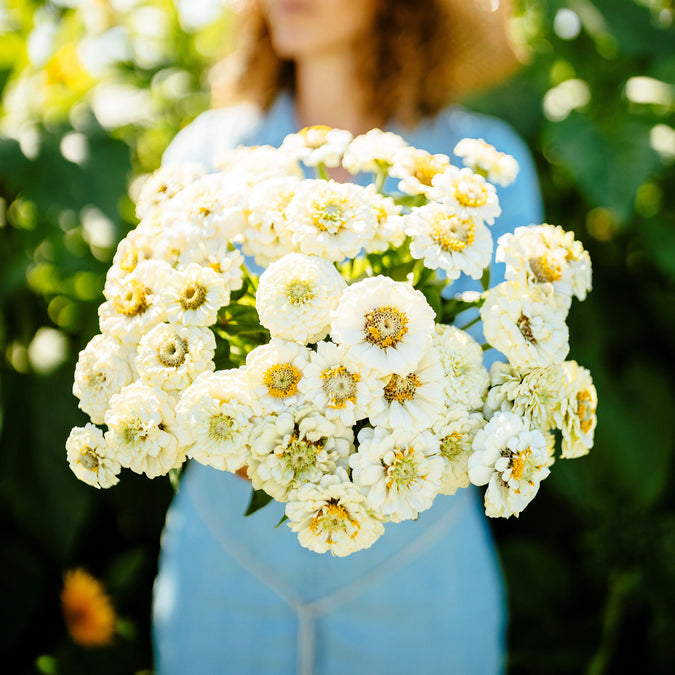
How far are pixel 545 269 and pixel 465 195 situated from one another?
8cm

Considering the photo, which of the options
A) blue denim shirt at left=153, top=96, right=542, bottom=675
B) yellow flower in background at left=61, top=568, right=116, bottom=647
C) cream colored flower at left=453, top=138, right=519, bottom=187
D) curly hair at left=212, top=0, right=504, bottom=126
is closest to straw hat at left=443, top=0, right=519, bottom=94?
curly hair at left=212, top=0, right=504, bottom=126

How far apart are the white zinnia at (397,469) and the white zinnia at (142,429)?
134 mm

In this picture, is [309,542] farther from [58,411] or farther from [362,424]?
[58,411]

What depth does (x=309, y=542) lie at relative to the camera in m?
0.44

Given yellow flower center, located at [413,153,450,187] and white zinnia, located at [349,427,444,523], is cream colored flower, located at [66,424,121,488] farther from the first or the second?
yellow flower center, located at [413,153,450,187]

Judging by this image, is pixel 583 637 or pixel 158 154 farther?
pixel 158 154

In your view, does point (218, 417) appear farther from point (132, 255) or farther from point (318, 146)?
point (318, 146)

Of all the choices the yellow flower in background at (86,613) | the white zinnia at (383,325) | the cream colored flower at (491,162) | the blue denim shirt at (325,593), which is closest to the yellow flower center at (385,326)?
the white zinnia at (383,325)

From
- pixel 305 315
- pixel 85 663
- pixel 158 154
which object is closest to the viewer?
pixel 305 315

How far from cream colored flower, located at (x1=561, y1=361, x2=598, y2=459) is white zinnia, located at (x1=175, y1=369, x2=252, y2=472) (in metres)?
0.24

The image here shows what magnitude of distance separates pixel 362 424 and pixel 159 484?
1.04 m

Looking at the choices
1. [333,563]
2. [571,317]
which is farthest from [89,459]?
[571,317]

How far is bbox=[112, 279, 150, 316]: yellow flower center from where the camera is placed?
482 millimetres

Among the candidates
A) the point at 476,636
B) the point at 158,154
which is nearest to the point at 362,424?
the point at 476,636
